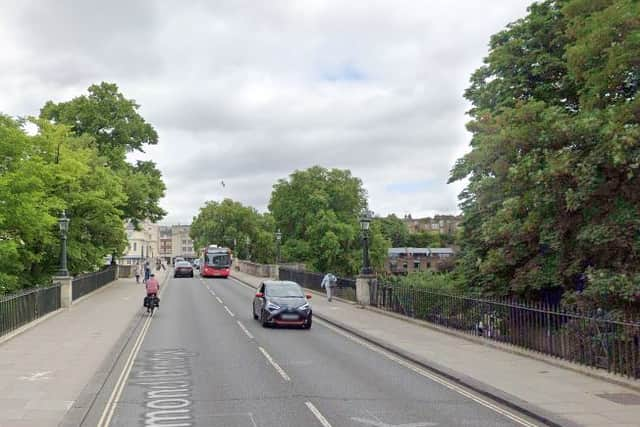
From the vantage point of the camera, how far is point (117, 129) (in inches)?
1959

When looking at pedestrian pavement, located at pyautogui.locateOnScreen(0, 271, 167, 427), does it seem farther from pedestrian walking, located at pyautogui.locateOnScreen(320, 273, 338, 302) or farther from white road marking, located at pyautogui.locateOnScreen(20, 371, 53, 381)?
pedestrian walking, located at pyautogui.locateOnScreen(320, 273, 338, 302)

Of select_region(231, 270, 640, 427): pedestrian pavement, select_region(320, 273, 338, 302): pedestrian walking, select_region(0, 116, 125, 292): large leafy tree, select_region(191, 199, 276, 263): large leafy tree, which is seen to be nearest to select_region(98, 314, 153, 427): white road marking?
select_region(231, 270, 640, 427): pedestrian pavement

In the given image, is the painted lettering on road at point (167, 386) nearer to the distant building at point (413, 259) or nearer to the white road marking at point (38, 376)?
the white road marking at point (38, 376)

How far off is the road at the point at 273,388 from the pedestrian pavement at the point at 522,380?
44cm

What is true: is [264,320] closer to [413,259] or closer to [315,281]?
[315,281]

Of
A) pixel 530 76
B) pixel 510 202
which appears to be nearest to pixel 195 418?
pixel 510 202

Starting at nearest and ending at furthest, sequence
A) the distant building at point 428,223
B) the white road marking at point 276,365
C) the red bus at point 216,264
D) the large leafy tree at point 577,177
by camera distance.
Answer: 1. the white road marking at point 276,365
2. the large leafy tree at point 577,177
3. the red bus at point 216,264
4. the distant building at point 428,223

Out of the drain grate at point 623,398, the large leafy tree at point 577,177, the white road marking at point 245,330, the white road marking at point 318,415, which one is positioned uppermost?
the large leafy tree at point 577,177

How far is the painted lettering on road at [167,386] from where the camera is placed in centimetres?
869

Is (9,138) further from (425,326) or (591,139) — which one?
(591,139)

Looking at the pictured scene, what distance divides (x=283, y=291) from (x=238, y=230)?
238ft

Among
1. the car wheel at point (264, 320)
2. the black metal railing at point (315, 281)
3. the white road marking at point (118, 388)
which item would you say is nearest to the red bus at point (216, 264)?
the black metal railing at point (315, 281)

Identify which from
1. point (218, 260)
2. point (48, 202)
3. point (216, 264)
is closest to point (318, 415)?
point (48, 202)

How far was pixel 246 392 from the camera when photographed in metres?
10.3
